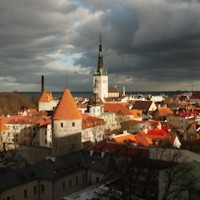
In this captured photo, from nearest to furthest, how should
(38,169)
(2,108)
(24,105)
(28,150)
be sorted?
(38,169) → (28,150) → (2,108) → (24,105)

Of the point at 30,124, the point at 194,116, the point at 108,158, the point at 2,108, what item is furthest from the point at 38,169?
the point at 2,108

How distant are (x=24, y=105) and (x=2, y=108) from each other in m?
11.5

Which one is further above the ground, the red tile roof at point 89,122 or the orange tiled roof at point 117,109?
the orange tiled roof at point 117,109

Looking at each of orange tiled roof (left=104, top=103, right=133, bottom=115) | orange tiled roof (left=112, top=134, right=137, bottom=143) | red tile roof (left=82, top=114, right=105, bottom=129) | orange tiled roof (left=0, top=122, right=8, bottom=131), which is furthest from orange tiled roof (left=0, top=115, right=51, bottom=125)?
orange tiled roof (left=112, top=134, right=137, bottom=143)

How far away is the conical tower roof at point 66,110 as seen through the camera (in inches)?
1251

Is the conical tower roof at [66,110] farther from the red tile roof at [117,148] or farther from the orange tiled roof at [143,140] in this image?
the orange tiled roof at [143,140]

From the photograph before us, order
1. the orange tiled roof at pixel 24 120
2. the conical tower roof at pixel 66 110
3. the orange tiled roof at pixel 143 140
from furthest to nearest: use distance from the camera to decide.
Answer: the orange tiled roof at pixel 24 120, the orange tiled roof at pixel 143 140, the conical tower roof at pixel 66 110

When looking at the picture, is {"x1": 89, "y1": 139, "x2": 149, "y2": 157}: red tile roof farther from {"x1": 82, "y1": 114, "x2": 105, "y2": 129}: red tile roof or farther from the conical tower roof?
{"x1": 82, "y1": 114, "x2": 105, "y2": 129}: red tile roof

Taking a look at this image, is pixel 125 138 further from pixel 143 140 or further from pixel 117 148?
pixel 117 148

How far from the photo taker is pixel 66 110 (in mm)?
32031

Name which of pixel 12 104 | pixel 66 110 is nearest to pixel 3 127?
pixel 66 110

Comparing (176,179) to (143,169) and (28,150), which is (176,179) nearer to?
(143,169)

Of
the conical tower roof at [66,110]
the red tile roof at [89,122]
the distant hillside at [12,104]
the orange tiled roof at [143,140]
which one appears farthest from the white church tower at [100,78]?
the conical tower roof at [66,110]

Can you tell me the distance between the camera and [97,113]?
62406 mm
